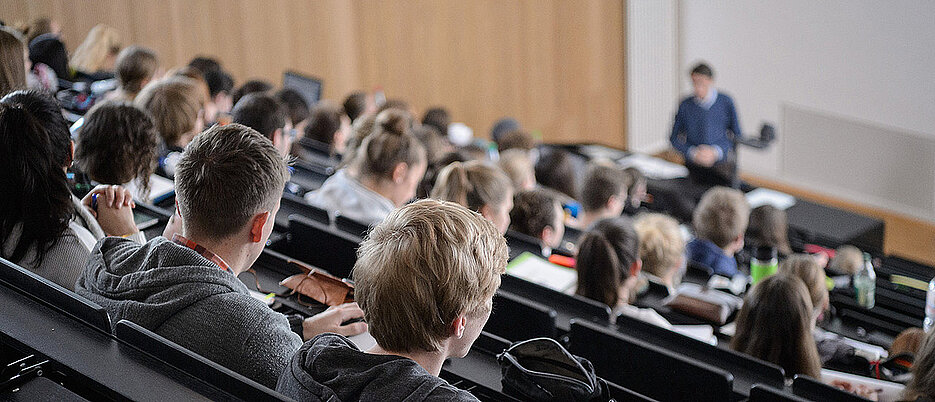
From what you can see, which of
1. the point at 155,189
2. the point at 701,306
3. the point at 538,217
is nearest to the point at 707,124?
the point at 538,217

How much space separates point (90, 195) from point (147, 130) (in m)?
0.31

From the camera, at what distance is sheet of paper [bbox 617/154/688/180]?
7607 mm

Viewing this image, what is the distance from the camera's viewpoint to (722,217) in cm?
494

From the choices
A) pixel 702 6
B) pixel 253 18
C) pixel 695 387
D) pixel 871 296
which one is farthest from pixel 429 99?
pixel 695 387

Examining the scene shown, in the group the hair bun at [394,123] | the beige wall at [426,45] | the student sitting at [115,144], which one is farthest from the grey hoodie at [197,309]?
the beige wall at [426,45]

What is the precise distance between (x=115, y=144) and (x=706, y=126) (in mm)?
5941

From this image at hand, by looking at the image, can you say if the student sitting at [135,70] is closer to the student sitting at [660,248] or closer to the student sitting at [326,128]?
the student sitting at [326,128]

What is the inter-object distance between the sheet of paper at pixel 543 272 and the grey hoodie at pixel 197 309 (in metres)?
1.78

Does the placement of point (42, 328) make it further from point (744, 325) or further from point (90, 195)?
point (744, 325)

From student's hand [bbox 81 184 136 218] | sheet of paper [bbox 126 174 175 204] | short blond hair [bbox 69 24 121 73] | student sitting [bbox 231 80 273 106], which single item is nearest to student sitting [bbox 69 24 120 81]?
short blond hair [bbox 69 24 121 73]

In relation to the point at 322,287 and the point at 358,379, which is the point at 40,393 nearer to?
the point at 358,379

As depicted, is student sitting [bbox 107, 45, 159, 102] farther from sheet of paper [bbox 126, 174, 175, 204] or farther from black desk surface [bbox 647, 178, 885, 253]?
black desk surface [bbox 647, 178, 885, 253]

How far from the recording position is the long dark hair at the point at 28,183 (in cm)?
219

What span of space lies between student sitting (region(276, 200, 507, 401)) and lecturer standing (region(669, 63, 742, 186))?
6011 mm
